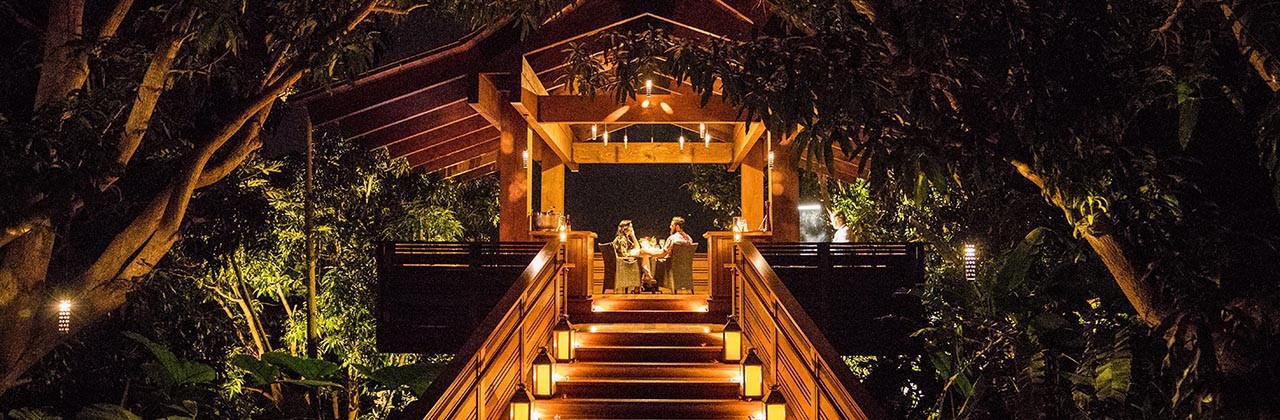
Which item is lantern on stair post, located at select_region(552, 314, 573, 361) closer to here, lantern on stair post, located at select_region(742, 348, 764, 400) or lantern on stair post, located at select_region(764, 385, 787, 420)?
lantern on stair post, located at select_region(742, 348, 764, 400)

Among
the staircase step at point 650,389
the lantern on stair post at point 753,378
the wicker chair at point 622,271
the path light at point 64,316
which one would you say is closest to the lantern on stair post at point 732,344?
the staircase step at point 650,389

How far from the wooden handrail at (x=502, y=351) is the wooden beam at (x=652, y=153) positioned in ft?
26.5

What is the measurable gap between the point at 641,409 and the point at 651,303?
10.2 feet

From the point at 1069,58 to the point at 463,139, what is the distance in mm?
12940

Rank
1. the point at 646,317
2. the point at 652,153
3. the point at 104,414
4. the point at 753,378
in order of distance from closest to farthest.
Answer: the point at 104,414, the point at 753,378, the point at 646,317, the point at 652,153

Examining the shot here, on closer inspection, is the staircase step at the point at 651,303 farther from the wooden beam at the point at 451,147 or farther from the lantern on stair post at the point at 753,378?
the wooden beam at the point at 451,147

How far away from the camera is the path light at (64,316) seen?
217 inches

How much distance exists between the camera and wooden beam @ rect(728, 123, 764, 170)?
11.9m

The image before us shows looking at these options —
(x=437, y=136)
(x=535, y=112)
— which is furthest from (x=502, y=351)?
(x=437, y=136)

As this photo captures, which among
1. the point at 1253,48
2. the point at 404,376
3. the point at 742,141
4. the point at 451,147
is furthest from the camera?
the point at 451,147

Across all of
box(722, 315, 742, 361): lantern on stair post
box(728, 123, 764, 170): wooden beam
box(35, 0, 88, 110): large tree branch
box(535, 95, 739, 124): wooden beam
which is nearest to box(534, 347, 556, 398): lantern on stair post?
box(722, 315, 742, 361): lantern on stair post

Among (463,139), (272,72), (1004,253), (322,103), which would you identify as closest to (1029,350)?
(1004,253)

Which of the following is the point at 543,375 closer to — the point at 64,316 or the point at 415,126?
the point at 64,316

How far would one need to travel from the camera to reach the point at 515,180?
11.6 metres
